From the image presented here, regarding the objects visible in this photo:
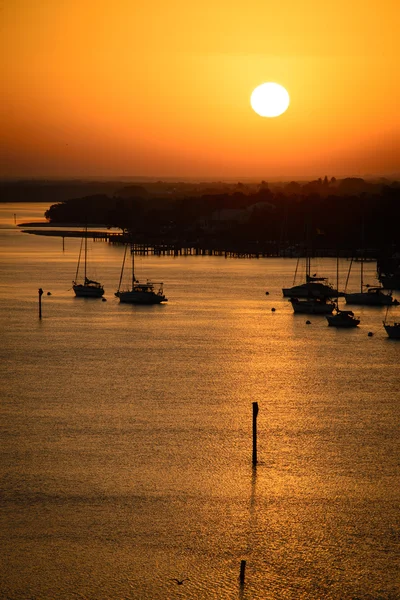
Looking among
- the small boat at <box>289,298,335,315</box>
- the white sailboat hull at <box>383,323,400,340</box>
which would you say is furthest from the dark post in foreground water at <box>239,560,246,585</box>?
the small boat at <box>289,298,335,315</box>

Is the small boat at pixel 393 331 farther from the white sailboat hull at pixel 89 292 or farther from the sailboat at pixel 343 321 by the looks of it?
the white sailboat hull at pixel 89 292

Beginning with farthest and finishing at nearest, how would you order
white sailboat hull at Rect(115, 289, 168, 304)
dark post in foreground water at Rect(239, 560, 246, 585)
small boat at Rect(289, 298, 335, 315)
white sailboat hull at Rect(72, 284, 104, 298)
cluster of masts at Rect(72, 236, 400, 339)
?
white sailboat hull at Rect(72, 284, 104, 298), white sailboat hull at Rect(115, 289, 168, 304), small boat at Rect(289, 298, 335, 315), cluster of masts at Rect(72, 236, 400, 339), dark post in foreground water at Rect(239, 560, 246, 585)

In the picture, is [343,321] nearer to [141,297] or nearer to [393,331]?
[393,331]

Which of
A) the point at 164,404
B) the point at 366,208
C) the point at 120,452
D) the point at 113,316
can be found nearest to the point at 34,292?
the point at 113,316

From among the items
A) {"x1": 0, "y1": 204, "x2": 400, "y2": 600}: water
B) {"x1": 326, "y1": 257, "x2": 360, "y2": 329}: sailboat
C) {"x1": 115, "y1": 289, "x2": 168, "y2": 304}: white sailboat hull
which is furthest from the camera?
{"x1": 115, "y1": 289, "x2": 168, "y2": 304}: white sailboat hull

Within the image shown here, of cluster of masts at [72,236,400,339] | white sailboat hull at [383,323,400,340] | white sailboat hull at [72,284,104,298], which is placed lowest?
Answer: white sailboat hull at [72,284,104,298]

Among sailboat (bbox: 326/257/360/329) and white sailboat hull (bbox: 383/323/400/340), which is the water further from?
sailboat (bbox: 326/257/360/329)

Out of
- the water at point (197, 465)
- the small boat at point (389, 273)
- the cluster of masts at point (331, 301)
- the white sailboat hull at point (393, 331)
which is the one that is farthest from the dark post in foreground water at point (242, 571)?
the small boat at point (389, 273)

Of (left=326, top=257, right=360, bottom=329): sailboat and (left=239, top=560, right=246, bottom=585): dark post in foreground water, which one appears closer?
(left=239, top=560, right=246, bottom=585): dark post in foreground water
